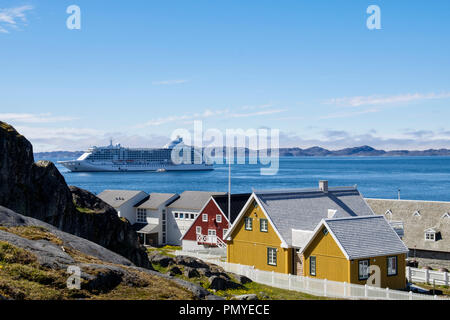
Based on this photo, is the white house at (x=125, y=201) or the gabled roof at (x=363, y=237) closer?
the gabled roof at (x=363, y=237)

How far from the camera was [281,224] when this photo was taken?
114ft

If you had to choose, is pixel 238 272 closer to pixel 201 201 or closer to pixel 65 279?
pixel 65 279

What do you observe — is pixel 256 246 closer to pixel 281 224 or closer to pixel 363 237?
pixel 281 224

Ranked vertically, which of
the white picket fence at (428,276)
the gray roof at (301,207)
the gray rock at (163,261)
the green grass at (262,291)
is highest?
the gray roof at (301,207)

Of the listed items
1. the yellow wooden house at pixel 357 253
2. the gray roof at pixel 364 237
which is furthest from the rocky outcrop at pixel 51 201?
the gray roof at pixel 364 237

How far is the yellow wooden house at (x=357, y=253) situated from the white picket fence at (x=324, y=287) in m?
2.50

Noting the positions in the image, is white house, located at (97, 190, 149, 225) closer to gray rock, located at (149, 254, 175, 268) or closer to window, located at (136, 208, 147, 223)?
window, located at (136, 208, 147, 223)

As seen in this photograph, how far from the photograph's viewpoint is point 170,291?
12.9 m

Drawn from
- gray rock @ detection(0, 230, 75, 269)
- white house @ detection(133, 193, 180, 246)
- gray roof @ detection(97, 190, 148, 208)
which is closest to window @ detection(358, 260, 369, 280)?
gray rock @ detection(0, 230, 75, 269)

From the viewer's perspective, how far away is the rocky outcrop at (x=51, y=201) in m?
25.4

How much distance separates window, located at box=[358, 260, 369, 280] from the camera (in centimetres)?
2875

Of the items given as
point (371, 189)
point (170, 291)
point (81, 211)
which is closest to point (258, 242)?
point (81, 211)

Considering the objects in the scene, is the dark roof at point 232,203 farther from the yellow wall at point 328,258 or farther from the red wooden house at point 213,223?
the yellow wall at point 328,258
